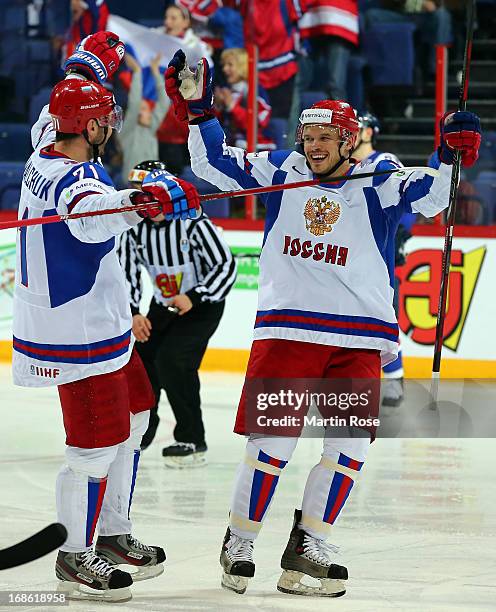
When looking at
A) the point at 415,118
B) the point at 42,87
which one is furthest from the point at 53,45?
the point at 415,118

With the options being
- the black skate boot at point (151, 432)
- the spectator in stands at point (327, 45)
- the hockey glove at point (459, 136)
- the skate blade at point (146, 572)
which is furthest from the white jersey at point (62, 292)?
the spectator in stands at point (327, 45)

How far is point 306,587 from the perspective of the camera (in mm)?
3244

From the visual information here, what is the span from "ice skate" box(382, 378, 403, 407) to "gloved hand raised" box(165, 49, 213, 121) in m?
3.01

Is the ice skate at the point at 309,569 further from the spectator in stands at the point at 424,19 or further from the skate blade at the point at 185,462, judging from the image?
the spectator in stands at the point at 424,19

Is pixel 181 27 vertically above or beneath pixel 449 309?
above

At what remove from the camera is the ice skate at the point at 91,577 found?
10.3ft

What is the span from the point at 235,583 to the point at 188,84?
1261 mm

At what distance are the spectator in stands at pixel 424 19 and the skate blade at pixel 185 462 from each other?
10.7 ft

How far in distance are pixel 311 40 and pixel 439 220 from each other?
4.20 ft

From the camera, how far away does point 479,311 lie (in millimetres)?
6895

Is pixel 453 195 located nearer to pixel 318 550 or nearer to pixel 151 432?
pixel 318 550

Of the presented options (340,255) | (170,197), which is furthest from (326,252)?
(170,197)

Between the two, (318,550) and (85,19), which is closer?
(318,550)


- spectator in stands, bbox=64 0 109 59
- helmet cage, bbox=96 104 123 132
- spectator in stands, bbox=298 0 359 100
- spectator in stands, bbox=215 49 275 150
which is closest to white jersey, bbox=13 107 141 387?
helmet cage, bbox=96 104 123 132
